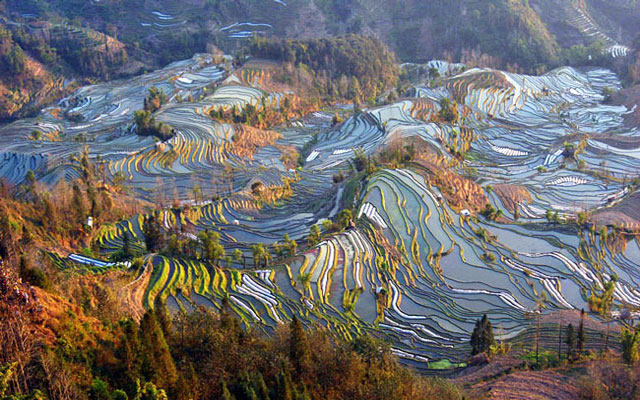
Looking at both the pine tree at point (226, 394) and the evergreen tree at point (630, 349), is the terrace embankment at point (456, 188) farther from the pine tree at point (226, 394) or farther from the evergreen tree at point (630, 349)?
the pine tree at point (226, 394)

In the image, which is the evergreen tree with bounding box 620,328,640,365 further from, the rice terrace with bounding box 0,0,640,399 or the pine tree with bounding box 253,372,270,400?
the pine tree with bounding box 253,372,270,400

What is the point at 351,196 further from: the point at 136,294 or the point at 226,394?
the point at 226,394

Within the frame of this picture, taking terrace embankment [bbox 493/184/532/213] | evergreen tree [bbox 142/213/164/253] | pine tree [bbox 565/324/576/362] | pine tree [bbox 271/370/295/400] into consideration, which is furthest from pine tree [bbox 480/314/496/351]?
terrace embankment [bbox 493/184/532/213]

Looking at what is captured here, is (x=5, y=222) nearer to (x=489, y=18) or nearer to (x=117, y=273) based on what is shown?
(x=117, y=273)

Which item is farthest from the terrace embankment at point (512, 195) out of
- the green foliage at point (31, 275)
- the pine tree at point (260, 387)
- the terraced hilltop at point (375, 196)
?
the green foliage at point (31, 275)

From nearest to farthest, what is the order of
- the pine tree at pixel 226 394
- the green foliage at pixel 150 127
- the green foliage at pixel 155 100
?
1. the pine tree at pixel 226 394
2. the green foliage at pixel 150 127
3. the green foliage at pixel 155 100

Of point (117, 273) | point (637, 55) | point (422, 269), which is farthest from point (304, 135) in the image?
point (637, 55)
